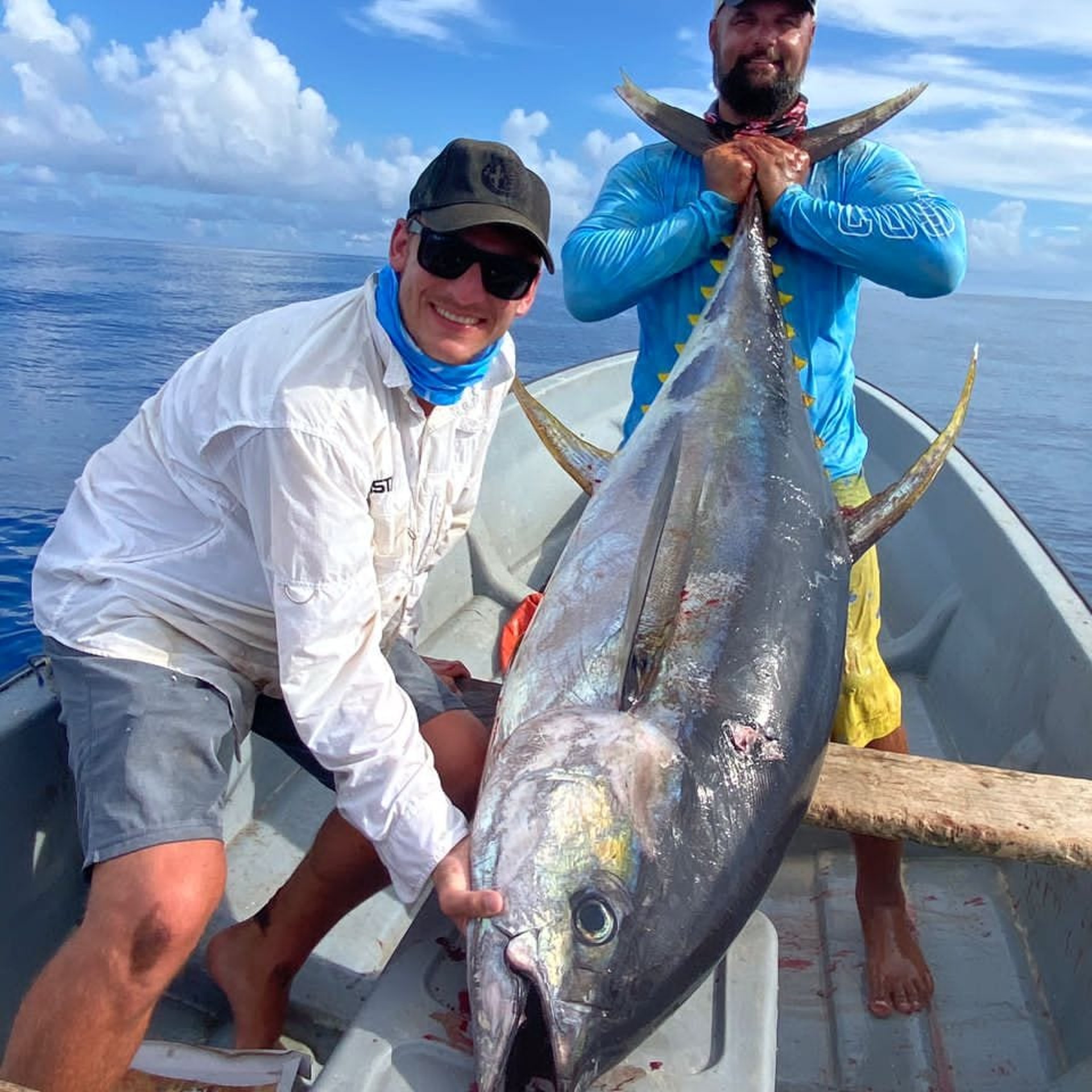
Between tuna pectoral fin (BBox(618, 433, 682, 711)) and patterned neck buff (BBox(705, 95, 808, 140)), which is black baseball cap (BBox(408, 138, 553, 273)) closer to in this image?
tuna pectoral fin (BBox(618, 433, 682, 711))

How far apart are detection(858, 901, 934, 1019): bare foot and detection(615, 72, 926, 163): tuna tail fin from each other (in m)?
1.93

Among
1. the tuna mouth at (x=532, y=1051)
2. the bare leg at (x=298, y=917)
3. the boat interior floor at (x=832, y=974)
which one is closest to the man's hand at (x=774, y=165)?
the bare leg at (x=298, y=917)

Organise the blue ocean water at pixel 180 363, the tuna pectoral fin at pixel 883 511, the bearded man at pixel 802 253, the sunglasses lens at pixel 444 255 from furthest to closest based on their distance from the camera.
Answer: the blue ocean water at pixel 180 363, the bearded man at pixel 802 253, the tuna pectoral fin at pixel 883 511, the sunglasses lens at pixel 444 255

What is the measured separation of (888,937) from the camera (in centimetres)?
224

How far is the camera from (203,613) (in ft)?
5.57

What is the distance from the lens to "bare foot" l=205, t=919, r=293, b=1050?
1.78 m

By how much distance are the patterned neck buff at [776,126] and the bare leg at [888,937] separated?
1616 millimetres

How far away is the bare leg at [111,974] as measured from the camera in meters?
1.35

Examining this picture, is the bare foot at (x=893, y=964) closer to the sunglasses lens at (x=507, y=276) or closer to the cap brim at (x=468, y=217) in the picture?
the sunglasses lens at (x=507, y=276)

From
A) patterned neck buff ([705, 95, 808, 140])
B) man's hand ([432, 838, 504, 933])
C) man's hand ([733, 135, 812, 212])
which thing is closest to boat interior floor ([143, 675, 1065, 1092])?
man's hand ([432, 838, 504, 933])

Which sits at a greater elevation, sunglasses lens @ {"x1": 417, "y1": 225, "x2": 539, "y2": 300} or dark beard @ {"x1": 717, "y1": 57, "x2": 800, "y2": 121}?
dark beard @ {"x1": 717, "y1": 57, "x2": 800, "y2": 121}

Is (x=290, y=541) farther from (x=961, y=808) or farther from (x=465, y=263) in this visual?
(x=961, y=808)

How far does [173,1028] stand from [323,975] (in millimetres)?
312

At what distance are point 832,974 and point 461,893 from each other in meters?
1.37
